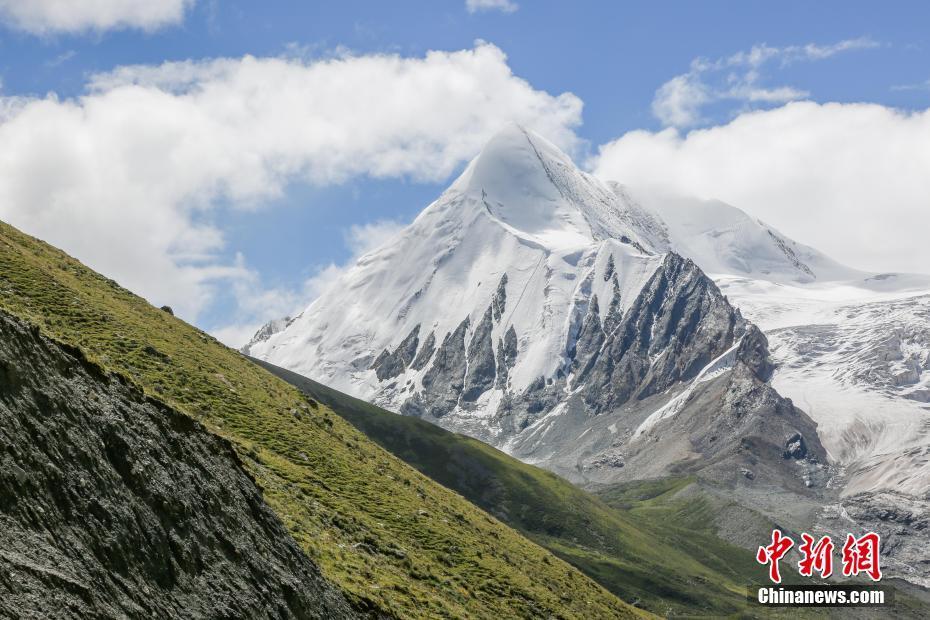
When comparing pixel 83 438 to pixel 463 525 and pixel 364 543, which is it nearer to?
pixel 364 543

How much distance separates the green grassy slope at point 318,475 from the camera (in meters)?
46.2

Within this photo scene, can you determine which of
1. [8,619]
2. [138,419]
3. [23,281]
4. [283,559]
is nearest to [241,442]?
[23,281]

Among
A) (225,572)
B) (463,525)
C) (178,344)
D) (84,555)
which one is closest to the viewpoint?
(84,555)

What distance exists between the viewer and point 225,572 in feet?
88.3

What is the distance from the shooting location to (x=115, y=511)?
22.7 meters

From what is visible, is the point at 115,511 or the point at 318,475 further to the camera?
the point at 318,475

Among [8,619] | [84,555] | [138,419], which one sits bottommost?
[8,619]

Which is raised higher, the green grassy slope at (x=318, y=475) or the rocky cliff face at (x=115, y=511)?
the green grassy slope at (x=318, y=475)

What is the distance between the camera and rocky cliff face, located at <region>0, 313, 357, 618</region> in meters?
19.3

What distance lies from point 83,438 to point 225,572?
606 cm

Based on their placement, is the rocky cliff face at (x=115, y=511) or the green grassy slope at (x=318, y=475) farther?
the green grassy slope at (x=318, y=475)

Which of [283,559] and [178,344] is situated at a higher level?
[178,344]

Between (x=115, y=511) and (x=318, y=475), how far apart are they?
3518 cm

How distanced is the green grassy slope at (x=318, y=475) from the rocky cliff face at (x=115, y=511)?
914 centimetres
